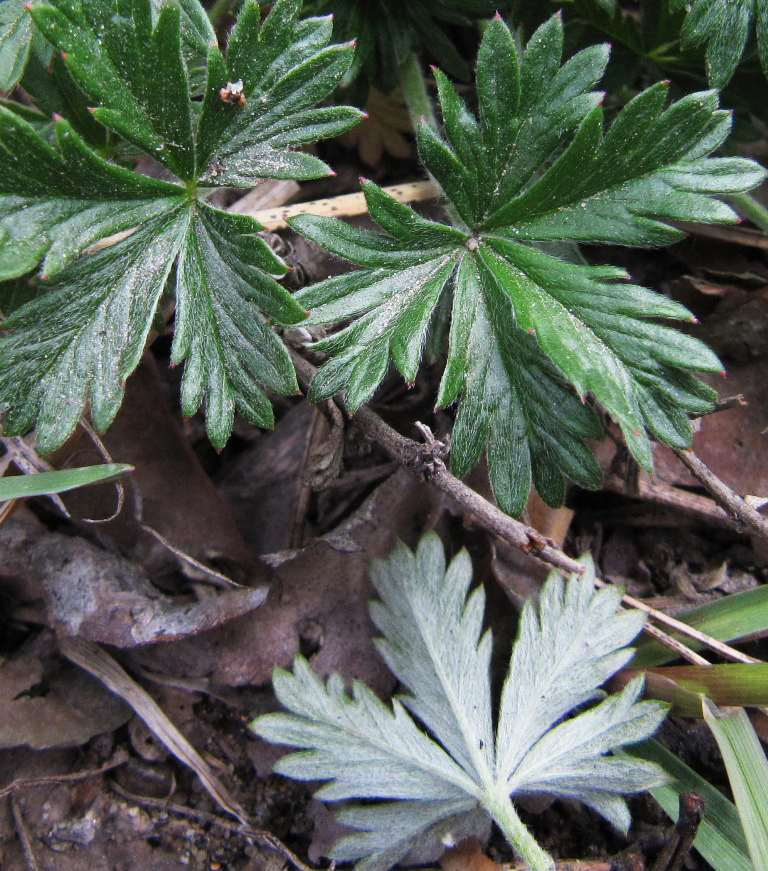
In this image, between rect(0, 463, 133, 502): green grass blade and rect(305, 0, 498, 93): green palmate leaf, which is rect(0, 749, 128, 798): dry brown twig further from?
rect(305, 0, 498, 93): green palmate leaf

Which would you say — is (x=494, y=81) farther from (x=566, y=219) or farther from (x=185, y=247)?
(x=185, y=247)

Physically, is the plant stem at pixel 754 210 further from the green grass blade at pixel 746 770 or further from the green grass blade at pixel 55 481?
the green grass blade at pixel 55 481

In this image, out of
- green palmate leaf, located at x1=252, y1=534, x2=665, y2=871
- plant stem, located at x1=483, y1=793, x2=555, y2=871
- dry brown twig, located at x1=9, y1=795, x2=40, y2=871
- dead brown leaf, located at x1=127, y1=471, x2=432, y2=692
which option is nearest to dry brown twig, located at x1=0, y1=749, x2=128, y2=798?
dry brown twig, located at x1=9, y1=795, x2=40, y2=871

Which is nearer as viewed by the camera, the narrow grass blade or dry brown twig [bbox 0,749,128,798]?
the narrow grass blade

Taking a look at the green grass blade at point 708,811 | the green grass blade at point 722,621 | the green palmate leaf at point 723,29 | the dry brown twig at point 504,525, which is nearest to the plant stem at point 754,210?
the green palmate leaf at point 723,29

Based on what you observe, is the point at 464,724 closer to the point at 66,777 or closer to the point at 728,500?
the point at 728,500
